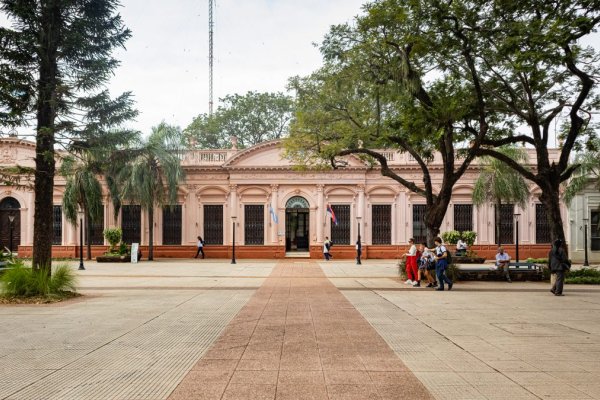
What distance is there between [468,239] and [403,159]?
7.51 metres

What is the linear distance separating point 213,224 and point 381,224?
37.1 ft

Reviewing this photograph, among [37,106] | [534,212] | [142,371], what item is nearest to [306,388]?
[142,371]

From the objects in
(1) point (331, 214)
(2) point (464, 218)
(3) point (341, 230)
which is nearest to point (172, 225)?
(1) point (331, 214)

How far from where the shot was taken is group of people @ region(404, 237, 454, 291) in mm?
14617

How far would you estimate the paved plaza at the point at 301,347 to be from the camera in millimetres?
5055

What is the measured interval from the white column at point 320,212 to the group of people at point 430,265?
15.7 meters

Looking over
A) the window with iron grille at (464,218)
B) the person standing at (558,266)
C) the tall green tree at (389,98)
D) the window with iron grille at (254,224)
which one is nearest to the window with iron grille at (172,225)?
the window with iron grille at (254,224)

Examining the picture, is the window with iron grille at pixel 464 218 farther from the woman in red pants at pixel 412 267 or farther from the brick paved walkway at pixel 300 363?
the brick paved walkway at pixel 300 363

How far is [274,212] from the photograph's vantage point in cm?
3253

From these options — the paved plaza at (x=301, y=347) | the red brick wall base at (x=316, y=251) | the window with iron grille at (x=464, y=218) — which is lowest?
the red brick wall base at (x=316, y=251)

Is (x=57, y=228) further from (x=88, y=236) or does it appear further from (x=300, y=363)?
(x=300, y=363)

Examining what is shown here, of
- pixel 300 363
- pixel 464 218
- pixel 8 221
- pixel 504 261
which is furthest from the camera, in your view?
pixel 8 221

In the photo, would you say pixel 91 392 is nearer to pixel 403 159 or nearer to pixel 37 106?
pixel 37 106

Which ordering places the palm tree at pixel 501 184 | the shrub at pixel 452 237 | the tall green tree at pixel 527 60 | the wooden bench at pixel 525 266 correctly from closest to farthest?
1. the tall green tree at pixel 527 60
2. the wooden bench at pixel 525 266
3. the palm tree at pixel 501 184
4. the shrub at pixel 452 237
